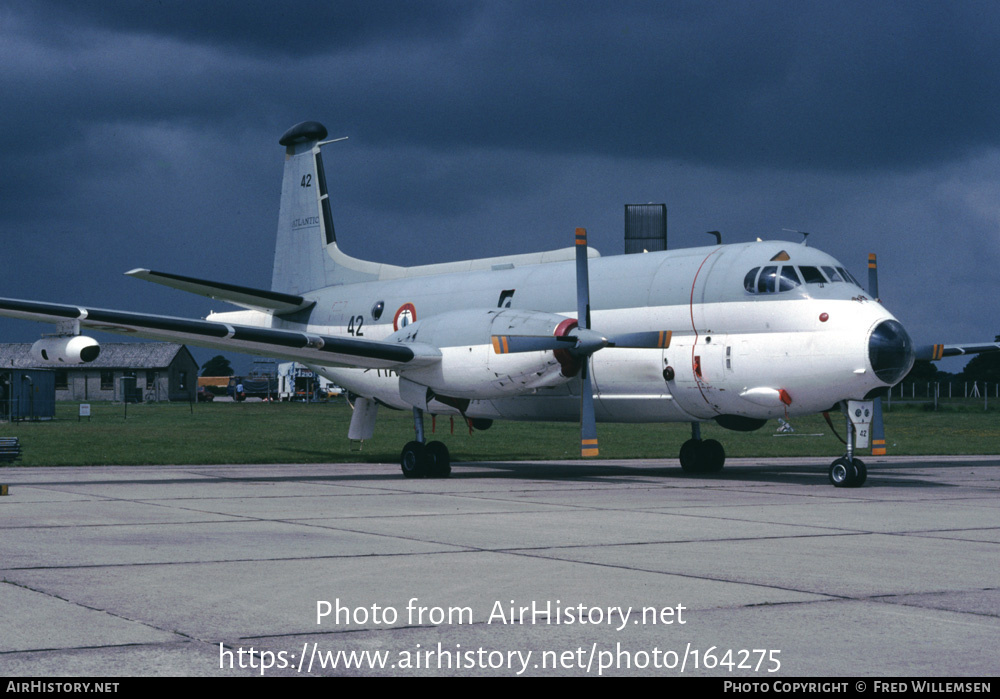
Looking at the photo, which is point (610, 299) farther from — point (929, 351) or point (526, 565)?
point (526, 565)

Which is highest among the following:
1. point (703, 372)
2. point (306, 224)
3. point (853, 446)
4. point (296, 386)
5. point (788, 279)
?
point (306, 224)

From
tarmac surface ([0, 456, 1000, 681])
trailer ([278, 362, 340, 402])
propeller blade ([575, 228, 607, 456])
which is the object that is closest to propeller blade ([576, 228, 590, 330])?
propeller blade ([575, 228, 607, 456])

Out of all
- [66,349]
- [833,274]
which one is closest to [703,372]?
[833,274]

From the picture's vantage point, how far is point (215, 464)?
2556 centimetres

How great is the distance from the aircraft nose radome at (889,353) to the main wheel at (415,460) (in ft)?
28.3

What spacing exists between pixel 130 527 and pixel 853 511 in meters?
9.18

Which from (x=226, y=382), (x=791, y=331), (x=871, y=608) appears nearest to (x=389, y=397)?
(x=791, y=331)

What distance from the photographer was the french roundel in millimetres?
24656

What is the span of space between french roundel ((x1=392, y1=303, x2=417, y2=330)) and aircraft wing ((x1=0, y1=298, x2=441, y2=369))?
9.50 feet

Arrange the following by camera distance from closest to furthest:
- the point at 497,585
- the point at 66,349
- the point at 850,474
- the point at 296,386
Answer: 1. the point at 497,585
2. the point at 66,349
3. the point at 850,474
4. the point at 296,386

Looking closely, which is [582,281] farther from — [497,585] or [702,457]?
[497,585]

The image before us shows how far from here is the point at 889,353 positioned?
1756cm

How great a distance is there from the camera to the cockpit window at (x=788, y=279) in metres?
18.7

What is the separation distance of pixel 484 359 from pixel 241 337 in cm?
454
